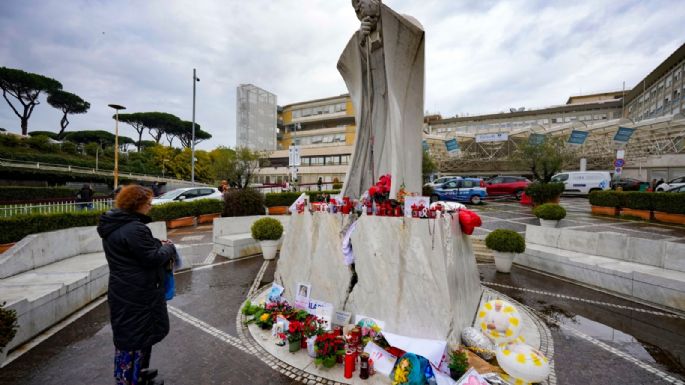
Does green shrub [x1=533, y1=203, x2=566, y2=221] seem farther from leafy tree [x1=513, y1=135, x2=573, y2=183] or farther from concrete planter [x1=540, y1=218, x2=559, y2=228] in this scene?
leafy tree [x1=513, y1=135, x2=573, y2=183]

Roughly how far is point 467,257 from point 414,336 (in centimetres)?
190

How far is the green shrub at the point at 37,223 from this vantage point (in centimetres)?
844

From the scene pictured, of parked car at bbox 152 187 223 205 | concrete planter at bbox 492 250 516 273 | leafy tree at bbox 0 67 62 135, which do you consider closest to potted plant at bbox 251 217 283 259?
concrete planter at bbox 492 250 516 273

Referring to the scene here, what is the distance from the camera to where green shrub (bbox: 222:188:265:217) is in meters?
13.4

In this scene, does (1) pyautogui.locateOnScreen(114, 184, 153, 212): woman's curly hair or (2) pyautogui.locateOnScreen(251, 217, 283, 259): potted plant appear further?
(2) pyautogui.locateOnScreen(251, 217, 283, 259): potted plant

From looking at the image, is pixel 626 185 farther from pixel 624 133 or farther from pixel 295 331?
pixel 295 331

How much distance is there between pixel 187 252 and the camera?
26.6 ft

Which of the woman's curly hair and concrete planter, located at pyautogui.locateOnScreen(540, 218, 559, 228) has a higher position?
the woman's curly hair

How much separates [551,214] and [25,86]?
6630 centimetres

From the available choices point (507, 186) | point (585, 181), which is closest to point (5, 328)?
point (507, 186)

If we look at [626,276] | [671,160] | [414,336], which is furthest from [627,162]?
[414,336]

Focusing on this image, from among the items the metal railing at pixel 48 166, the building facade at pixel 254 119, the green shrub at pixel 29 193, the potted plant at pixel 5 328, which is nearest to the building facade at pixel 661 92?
the potted plant at pixel 5 328

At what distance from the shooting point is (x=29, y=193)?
72.3 ft

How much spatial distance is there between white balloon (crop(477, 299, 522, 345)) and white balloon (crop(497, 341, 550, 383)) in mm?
344
